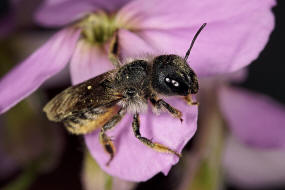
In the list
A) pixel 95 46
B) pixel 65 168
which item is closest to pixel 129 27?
pixel 95 46

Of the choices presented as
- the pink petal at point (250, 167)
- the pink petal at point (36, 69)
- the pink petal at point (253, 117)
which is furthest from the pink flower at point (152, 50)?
the pink petal at point (250, 167)

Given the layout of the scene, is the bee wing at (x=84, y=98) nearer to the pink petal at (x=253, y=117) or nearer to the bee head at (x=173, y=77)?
the bee head at (x=173, y=77)

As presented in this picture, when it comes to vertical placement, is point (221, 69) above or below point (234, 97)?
above

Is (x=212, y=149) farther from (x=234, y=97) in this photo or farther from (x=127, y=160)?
(x=127, y=160)

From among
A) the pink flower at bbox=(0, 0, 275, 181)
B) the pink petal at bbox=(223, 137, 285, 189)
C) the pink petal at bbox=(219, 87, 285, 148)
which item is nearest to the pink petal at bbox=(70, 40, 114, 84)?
the pink flower at bbox=(0, 0, 275, 181)

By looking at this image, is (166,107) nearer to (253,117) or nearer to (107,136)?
(107,136)

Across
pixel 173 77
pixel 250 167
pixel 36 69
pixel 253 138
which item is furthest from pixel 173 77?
pixel 250 167
